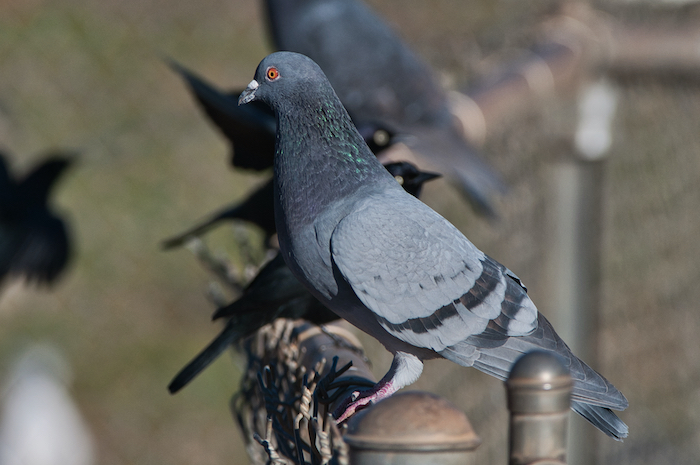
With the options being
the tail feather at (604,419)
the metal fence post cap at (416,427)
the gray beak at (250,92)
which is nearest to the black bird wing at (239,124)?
the gray beak at (250,92)

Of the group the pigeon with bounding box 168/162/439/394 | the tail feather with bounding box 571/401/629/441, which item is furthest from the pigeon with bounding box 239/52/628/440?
the pigeon with bounding box 168/162/439/394

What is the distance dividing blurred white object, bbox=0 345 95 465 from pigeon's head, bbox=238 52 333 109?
228 cm

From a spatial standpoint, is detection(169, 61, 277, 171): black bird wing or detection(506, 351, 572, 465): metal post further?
detection(169, 61, 277, 171): black bird wing

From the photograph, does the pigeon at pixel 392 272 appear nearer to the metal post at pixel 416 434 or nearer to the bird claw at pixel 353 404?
the bird claw at pixel 353 404

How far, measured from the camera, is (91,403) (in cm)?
312

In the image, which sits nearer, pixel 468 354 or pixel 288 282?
pixel 468 354

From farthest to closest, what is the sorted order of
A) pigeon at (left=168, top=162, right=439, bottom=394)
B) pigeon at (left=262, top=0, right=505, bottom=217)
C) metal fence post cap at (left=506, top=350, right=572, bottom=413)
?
pigeon at (left=262, top=0, right=505, bottom=217) < pigeon at (left=168, top=162, right=439, bottom=394) < metal fence post cap at (left=506, top=350, right=572, bottom=413)

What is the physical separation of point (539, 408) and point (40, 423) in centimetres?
267

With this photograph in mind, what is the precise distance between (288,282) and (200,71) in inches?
128

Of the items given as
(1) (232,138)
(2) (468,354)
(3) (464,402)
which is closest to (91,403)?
(3) (464,402)

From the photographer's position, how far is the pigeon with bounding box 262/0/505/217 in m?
1.98

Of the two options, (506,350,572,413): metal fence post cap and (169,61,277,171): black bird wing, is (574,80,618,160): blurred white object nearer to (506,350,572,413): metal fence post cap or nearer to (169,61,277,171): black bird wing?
(169,61,277,171): black bird wing

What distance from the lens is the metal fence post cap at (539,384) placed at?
0.47m

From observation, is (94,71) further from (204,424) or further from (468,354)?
(468,354)
